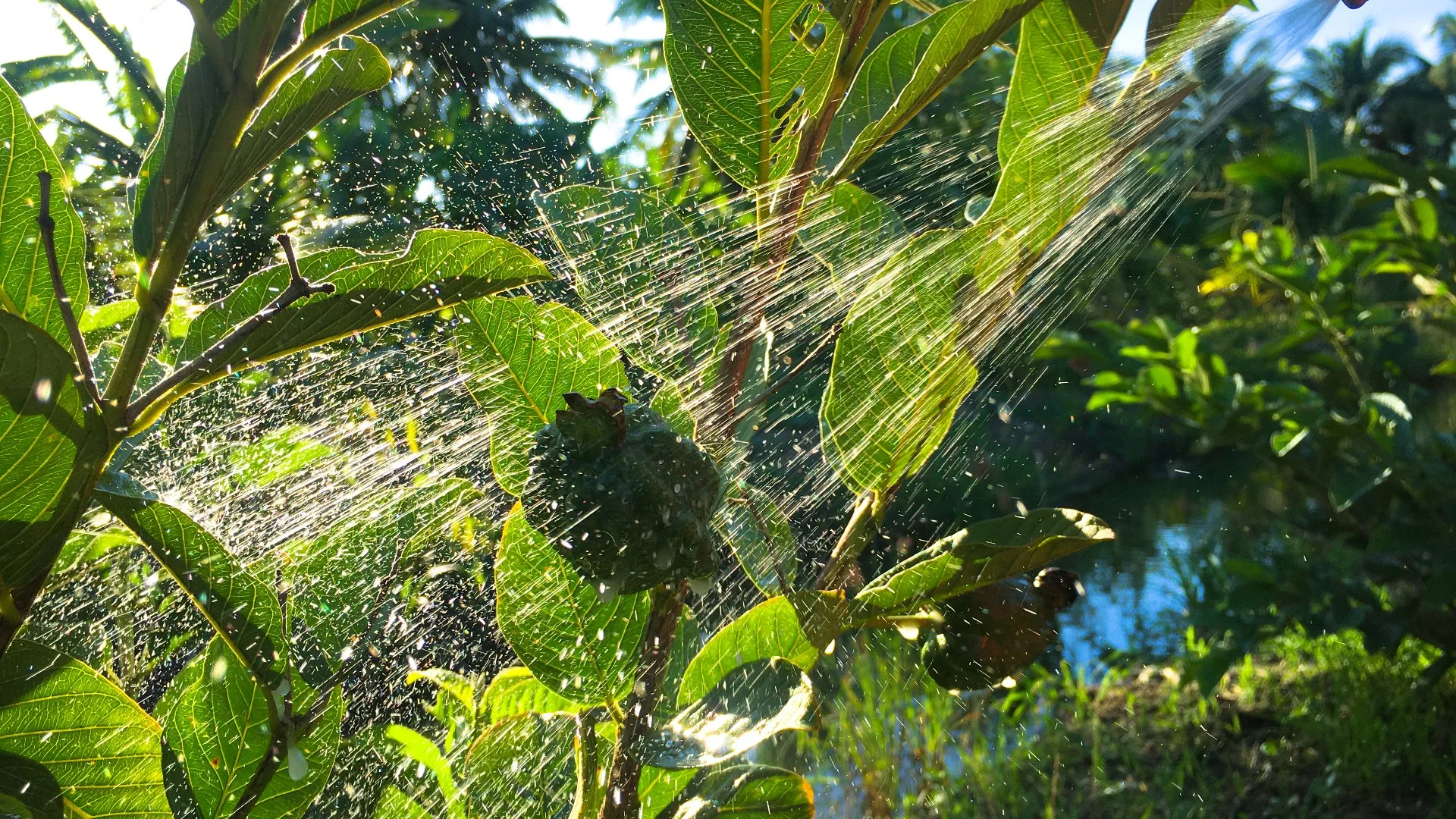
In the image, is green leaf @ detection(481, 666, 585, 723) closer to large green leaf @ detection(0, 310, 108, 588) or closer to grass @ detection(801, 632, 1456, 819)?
large green leaf @ detection(0, 310, 108, 588)

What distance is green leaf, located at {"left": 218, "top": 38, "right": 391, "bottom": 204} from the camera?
0.20m

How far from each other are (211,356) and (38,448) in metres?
0.04

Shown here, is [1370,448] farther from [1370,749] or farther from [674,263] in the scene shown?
[674,263]

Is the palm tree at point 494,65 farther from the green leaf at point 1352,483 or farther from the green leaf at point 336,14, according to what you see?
the green leaf at point 1352,483

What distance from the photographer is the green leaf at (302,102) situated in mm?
200

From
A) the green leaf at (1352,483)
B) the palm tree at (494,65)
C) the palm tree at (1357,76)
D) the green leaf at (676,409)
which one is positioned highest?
the palm tree at (494,65)

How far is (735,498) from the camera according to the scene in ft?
0.74

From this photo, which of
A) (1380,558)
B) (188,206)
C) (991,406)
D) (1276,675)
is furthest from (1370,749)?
(188,206)

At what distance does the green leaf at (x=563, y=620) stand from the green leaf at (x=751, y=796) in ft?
0.13

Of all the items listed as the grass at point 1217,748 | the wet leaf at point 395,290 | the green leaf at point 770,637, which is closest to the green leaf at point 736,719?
the green leaf at point 770,637

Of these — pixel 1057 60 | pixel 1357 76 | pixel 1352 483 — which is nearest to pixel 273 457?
pixel 1057 60

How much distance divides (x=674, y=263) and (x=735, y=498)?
0.22 feet

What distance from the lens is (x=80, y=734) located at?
0.69 feet

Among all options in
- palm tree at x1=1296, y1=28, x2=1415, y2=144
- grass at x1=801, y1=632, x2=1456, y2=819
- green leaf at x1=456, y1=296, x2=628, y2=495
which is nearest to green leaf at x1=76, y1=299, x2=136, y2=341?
green leaf at x1=456, y1=296, x2=628, y2=495
